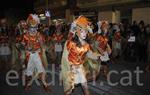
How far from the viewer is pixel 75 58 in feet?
29.7

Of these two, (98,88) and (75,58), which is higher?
(75,58)

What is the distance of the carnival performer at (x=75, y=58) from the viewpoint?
29.4 ft

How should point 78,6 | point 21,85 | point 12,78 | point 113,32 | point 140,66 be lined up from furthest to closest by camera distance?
point 78,6 < point 113,32 < point 140,66 < point 12,78 < point 21,85

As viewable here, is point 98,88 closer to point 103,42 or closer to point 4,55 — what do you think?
point 103,42

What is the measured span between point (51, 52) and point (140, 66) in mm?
4160

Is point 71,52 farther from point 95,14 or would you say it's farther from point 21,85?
point 95,14

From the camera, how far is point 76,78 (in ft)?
29.6

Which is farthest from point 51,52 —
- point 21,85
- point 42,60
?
point 42,60

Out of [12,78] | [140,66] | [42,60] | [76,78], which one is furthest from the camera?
[140,66]

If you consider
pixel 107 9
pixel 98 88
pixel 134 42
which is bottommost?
pixel 98 88

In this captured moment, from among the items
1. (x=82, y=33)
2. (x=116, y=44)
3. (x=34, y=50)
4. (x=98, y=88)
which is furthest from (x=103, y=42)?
(x=116, y=44)

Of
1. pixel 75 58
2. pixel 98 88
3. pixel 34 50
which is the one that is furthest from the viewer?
pixel 98 88

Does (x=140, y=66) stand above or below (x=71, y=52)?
below

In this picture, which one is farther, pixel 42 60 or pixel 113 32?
pixel 113 32
